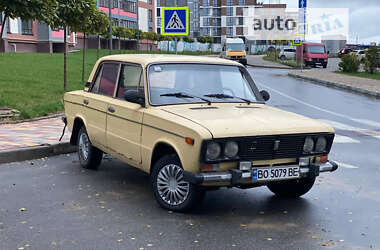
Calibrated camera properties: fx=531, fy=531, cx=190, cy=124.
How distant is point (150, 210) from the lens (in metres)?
5.84

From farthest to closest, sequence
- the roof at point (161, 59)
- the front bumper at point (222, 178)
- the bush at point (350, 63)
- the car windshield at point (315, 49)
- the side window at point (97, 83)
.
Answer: the car windshield at point (315, 49), the bush at point (350, 63), the side window at point (97, 83), the roof at point (161, 59), the front bumper at point (222, 178)

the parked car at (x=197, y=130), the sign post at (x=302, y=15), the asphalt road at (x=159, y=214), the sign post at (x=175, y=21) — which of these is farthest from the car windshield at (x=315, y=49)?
the parked car at (x=197, y=130)

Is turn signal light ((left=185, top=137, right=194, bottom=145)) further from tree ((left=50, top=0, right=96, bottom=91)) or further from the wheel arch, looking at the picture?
tree ((left=50, top=0, right=96, bottom=91))

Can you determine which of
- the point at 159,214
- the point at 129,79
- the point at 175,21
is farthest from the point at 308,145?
the point at 175,21

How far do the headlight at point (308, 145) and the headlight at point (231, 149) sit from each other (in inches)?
35.8

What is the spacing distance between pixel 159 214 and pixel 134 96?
57.7 inches

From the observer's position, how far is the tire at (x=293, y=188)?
6.35 meters

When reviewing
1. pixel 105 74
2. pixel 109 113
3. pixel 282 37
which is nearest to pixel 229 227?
pixel 109 113

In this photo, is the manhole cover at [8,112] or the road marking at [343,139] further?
the manhole cover at [8,112]

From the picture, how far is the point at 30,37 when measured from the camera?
207ft

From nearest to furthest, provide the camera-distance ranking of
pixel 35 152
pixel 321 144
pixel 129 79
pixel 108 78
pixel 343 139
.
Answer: pixel 321 144 → pixel 129 79 → pixel 108 78 → pixel 35 152 → pixel 343 139

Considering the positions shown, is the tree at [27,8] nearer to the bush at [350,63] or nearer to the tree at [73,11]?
the tree at [73,11]

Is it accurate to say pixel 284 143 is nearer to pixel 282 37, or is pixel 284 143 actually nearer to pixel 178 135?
pixel 178 135

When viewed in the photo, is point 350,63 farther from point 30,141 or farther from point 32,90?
point 30,141
